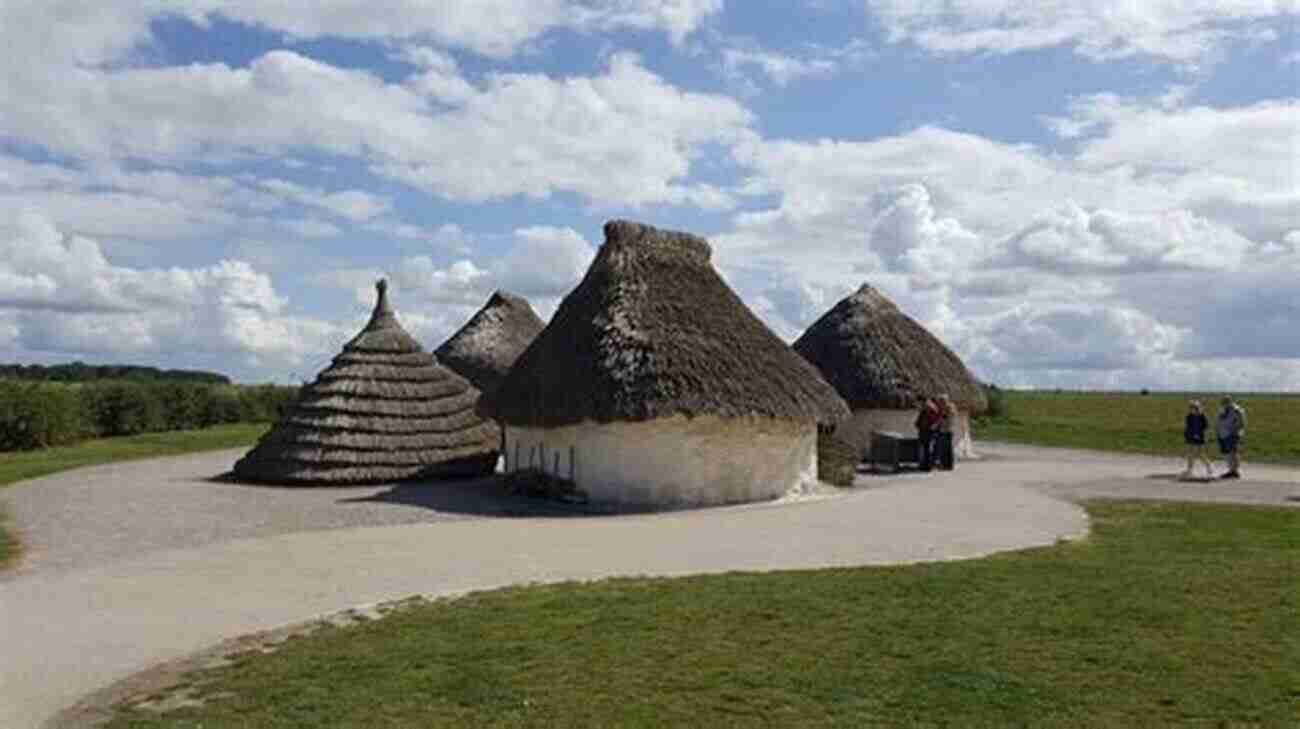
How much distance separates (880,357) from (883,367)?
16.6 inches

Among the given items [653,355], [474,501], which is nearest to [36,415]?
[474,501]

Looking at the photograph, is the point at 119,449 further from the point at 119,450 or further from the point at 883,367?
the point at 883,367

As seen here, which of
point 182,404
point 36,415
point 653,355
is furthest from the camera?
point 182,404

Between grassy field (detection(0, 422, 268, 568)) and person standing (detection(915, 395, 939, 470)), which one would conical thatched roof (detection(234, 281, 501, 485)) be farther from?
person standing (detection(915, 395, 939, 470))

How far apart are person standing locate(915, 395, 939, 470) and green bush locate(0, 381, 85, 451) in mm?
26306

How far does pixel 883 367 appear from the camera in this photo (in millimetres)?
34562

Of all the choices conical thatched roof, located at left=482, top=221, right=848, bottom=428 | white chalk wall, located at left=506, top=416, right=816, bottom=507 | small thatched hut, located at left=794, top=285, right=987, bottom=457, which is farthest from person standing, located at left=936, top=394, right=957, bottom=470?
white chalk wall, located at left=506, top=416, right=816, bottom=507

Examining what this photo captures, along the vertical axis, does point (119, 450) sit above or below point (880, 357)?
below

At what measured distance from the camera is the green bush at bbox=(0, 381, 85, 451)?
3688 centimetres

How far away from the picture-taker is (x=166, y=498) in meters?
22.3

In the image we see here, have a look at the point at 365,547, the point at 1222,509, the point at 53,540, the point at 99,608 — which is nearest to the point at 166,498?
the point at 53,540

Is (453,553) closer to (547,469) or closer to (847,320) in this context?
(547,469)

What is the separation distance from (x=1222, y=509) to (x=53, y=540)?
18.3 metres

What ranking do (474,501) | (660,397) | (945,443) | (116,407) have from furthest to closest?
(116,407)
(945,443)
(474,501)
(660,397)
